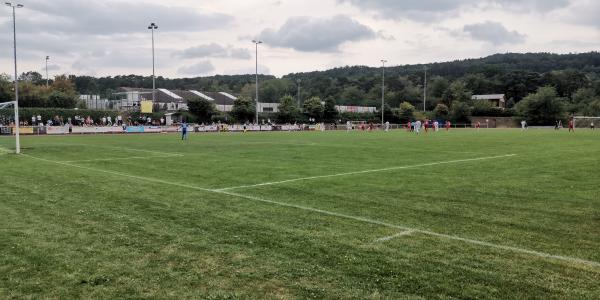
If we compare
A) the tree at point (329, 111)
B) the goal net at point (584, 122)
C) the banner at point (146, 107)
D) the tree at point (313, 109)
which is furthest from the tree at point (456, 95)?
the banner at point (146, 107)

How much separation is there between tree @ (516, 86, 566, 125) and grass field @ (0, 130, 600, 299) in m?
100.0

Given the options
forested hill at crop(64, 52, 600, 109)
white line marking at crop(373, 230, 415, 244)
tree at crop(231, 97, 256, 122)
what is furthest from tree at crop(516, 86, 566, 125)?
white line marking at crop(373, 230, 415, 244)

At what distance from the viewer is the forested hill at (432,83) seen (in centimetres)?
15062

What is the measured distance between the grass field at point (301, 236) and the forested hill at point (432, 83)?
413 ft

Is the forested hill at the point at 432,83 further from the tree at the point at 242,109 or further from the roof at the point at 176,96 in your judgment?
the tree at the point at 242,109

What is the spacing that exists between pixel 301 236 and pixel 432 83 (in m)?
158

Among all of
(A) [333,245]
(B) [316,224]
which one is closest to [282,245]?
(A) [333,245]

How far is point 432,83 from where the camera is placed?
15838 centimetres

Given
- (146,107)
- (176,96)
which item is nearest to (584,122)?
(146,107)

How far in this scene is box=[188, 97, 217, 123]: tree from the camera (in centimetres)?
8344

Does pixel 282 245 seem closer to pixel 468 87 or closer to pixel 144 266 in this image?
pixel 144 266

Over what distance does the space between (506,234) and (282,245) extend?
3.74 m

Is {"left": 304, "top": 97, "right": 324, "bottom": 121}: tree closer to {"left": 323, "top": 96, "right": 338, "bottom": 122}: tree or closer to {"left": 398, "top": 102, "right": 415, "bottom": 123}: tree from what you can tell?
{"left": 323, "top": 96, "right": 338, "bottom": 122}: tree

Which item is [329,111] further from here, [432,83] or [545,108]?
[432,83]
